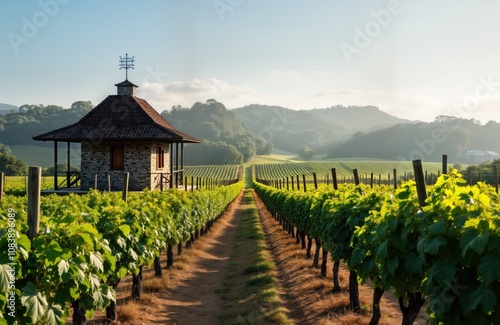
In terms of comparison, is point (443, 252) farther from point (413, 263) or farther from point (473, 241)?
point (413, 263)

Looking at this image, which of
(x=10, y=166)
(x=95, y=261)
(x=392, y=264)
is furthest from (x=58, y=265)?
(x=10, y=166)

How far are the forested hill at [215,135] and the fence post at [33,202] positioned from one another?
116444 mm

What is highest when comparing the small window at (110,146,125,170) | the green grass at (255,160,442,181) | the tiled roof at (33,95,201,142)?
the tiled roof at (33,95,201,142)

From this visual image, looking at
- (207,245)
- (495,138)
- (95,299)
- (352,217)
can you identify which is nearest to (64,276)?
(95,299)

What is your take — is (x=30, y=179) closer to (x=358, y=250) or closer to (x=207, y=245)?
(x=358, y=250)

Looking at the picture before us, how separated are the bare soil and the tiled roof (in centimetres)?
1082

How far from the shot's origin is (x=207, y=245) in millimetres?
18891

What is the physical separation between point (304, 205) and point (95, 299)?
10.3 meters

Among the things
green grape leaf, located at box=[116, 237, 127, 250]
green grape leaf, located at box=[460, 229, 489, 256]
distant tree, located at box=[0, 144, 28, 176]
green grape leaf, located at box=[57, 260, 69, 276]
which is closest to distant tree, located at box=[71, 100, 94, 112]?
distant tree, located at box=[0, 144, 28, 176]

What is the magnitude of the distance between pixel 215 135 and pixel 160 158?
13242 cm

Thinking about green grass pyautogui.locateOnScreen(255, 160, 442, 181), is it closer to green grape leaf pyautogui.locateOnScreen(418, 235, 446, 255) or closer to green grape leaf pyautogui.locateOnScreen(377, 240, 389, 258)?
green grape leaf pyautogui.locateOnScreen(377, 240, 389, 258)

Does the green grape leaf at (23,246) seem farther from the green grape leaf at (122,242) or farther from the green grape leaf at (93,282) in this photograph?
the green grape leaf at (122,242)

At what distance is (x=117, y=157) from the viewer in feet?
85.9

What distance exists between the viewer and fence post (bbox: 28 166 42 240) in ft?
15.6
